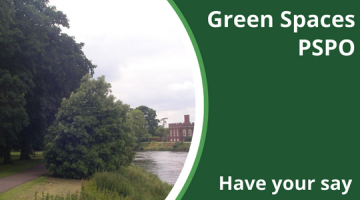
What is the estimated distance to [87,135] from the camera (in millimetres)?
15367

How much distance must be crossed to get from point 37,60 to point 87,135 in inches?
237

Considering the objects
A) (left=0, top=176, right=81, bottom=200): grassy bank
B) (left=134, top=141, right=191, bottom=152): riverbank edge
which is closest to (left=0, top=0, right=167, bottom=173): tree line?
(left=0, top=176, right=81, bottom=200): grassy bank

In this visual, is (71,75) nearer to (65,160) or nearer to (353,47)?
(65,160)

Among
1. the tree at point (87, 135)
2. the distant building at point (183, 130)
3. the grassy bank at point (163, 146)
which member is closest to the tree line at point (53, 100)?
the tree at point (87, 135)

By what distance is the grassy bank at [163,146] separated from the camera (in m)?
Result: 35.0

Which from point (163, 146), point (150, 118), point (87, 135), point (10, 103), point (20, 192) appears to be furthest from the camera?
point (150, 118)

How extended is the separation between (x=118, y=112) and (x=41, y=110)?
16.9ft

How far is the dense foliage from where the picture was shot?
16.4 metres

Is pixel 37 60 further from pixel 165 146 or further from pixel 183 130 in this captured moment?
pixel 165 146

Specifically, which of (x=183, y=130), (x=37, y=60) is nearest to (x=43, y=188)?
(x=37, y=60)

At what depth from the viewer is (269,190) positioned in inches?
163

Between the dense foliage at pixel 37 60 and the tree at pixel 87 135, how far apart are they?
2345mm

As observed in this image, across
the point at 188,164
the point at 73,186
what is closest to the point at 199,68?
the point at 188,164

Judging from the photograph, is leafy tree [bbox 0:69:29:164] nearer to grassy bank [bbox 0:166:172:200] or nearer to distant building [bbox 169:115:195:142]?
grassy bank [bbox 0:166:172:200]
